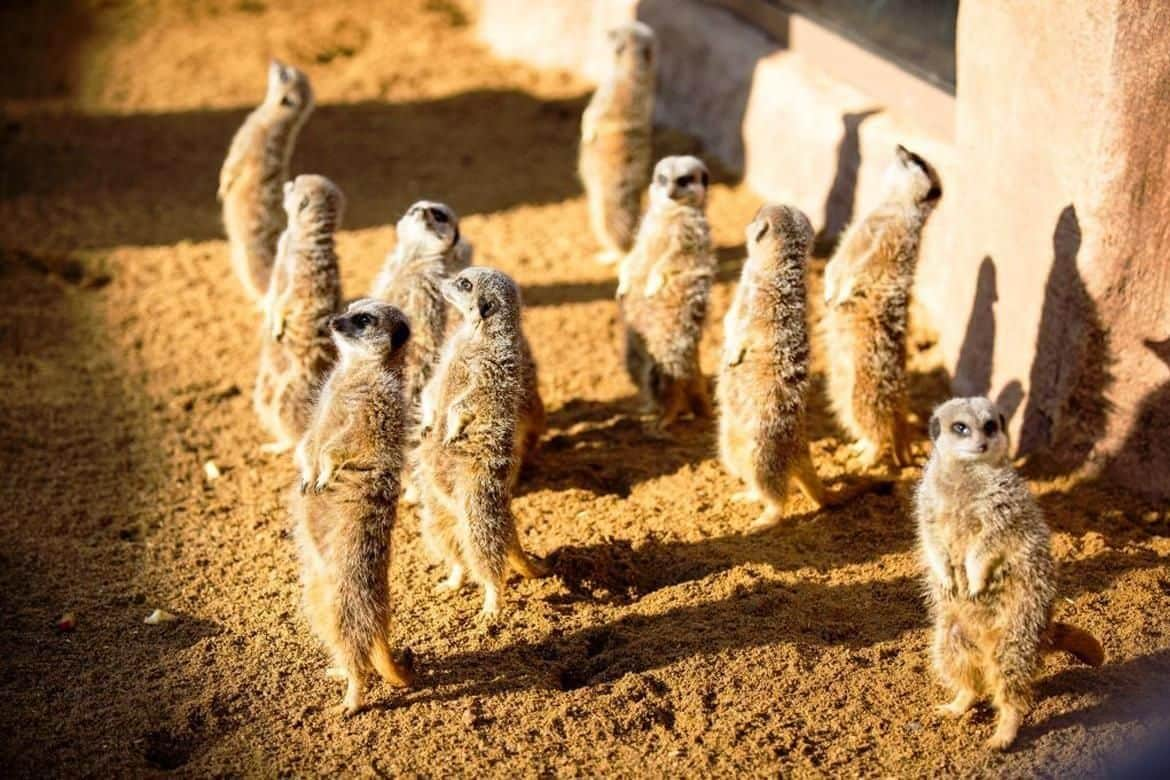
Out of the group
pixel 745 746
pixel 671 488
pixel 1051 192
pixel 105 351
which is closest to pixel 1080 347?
pixel 1051 192

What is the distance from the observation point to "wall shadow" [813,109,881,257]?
26.2ft

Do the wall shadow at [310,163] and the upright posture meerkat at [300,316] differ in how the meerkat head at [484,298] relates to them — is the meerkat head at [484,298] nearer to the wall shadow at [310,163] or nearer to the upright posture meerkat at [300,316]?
the upright posture meerkat at [300,316]

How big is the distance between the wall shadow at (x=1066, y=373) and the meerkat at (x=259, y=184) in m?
4.09

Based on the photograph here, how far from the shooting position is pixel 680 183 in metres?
6.67

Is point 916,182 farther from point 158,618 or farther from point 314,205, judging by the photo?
point 158,618

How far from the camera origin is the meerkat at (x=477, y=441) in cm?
512

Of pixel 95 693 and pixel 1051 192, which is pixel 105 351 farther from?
pixel 1051 192

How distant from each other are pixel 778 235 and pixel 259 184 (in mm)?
3218

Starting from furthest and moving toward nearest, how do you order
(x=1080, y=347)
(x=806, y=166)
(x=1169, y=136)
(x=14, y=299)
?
1. (x=806, y=166)
2. (x=14, y=299)
3. (x=1080, y=347)
4. (x=1169, y=136)

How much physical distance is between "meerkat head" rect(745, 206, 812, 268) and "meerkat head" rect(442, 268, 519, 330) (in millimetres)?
1210

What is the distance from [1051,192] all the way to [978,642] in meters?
2.31

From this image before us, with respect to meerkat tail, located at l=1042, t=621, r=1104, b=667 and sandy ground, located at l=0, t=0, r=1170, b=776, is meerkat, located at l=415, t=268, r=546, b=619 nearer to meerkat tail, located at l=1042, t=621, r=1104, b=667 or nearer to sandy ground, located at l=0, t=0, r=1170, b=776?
sandy ground, located at l=0, t=0, r=1170, b=776

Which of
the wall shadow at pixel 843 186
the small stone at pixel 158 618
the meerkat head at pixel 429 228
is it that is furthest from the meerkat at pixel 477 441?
the wall shadow at pixel 843 186

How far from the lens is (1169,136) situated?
5500 mm
